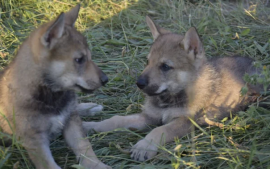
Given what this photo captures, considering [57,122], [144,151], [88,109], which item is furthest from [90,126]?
[144,151]

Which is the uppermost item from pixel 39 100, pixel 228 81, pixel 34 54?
pixel 34 54

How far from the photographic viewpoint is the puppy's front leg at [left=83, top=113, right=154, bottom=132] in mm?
4383

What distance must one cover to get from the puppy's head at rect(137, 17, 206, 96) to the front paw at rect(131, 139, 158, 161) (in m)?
0.61

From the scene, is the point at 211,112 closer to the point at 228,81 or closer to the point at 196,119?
the point at 196,119

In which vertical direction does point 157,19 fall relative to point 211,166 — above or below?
above

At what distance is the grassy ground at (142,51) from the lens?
11.9ft

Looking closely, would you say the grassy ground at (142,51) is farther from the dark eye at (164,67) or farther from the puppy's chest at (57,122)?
the dark eye at (164,67)

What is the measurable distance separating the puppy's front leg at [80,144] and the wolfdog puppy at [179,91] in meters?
0.49

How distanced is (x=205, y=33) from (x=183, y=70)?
7.78ft

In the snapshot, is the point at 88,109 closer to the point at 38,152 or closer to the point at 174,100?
the point at 174,100

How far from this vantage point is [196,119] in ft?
13.8

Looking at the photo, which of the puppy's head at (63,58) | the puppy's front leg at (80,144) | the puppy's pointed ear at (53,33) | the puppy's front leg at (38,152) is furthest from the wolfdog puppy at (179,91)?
the puppy's pointed ear at (53,33)

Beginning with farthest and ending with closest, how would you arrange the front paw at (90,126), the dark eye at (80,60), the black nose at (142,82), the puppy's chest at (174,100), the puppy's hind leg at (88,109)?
the puppy's hind leg at (88,109), the front paw at (90,126), the puppy's chest at (174,100), the black nose at (142,82), the dark eye at (80,60)

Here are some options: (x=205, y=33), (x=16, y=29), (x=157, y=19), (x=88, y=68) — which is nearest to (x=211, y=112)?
(x=88, y=68)
